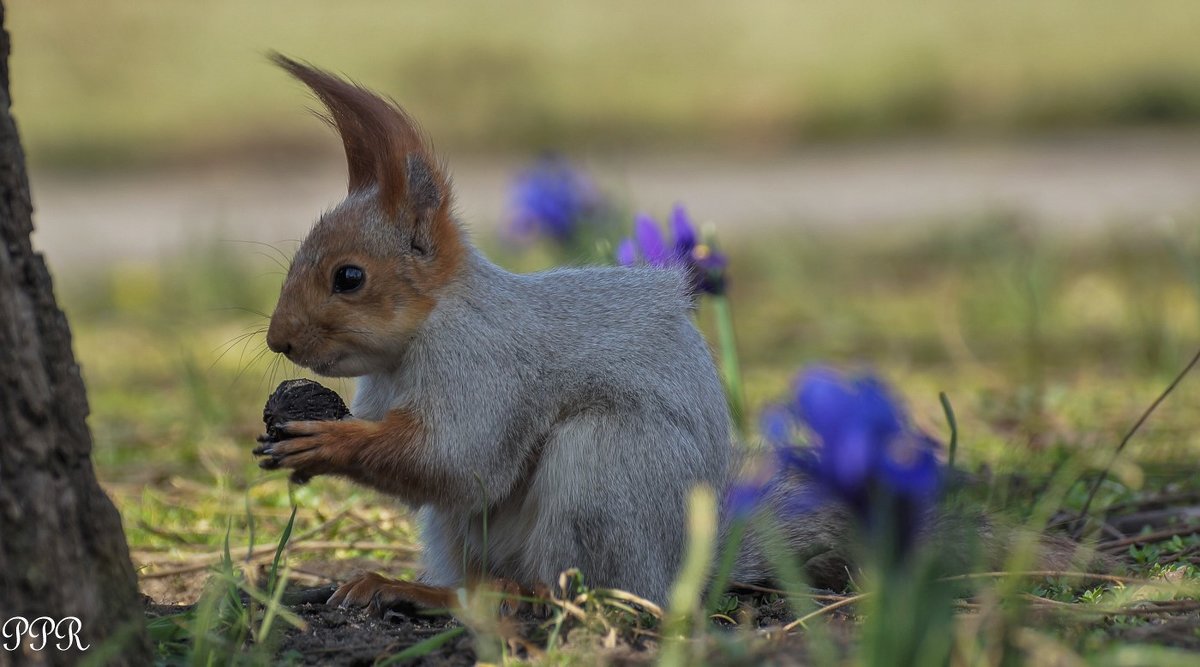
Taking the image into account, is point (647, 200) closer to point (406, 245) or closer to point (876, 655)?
point (406, 245)

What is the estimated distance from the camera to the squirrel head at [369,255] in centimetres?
236

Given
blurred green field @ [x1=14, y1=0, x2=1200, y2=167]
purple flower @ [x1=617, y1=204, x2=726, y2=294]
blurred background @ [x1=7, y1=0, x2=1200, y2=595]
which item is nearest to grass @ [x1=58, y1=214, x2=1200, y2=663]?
blurred background @ [x1=7, y1=0, x2=1200, y2=595]

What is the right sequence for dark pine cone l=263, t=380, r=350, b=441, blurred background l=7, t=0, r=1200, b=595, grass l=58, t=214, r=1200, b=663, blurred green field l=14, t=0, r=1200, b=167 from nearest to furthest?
grass l=58, t=214, r=1200, b=663
dark pine cone l=263, t=380, r=350, b=441
blurred background l=7, t=0, r=1200, b=595
blurred green field l=14, t=0, r=1200, b=167

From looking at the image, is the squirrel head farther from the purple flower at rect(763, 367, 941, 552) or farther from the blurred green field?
the blurred green field

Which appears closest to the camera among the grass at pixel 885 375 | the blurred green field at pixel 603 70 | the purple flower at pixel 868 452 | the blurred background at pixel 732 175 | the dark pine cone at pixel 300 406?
the purple flower at pixel 868 452

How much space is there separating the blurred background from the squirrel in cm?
24

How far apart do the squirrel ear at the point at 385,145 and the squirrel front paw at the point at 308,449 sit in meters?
0.40

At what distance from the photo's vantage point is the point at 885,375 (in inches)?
181

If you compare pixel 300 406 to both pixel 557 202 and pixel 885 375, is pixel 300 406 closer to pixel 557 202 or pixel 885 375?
pixel 557 202

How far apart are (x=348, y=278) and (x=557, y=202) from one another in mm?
2073

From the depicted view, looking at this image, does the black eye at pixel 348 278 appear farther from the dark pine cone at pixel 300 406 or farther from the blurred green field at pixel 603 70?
the blurred green field at pixel 603 70

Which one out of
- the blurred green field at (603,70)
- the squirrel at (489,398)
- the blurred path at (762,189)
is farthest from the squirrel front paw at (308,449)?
the blurred green field at (603,70)

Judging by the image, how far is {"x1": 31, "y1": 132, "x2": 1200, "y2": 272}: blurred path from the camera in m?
7.99

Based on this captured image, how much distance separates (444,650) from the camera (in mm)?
2053
